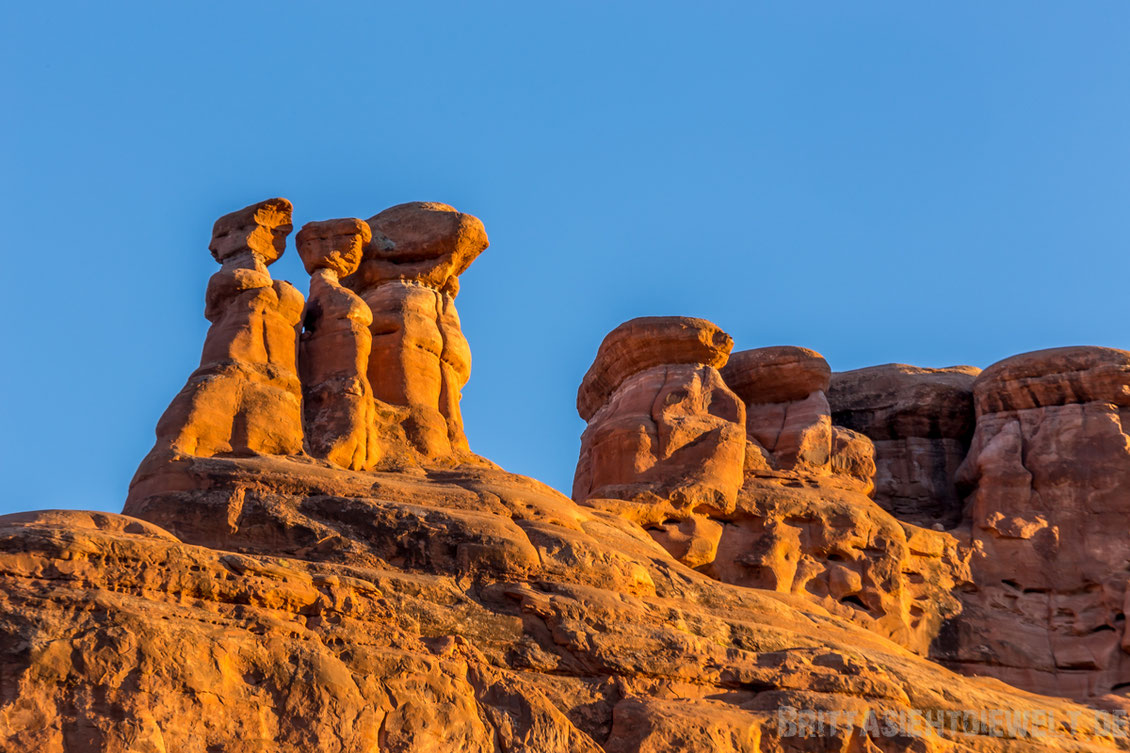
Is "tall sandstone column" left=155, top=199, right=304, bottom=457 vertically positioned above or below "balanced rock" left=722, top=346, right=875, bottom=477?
below

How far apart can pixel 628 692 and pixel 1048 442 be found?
1717 centimetres

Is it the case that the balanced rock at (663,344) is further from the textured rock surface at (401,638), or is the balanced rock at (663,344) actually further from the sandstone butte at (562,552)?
the textured rock surface at (401,638)

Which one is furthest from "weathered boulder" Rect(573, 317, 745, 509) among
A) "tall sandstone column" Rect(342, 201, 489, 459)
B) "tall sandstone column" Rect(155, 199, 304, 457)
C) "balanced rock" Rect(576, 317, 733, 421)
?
"tall sandstone column" Rect(155, 199, 304, 457)

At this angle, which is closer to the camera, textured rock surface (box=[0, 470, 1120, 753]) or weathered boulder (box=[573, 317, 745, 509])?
textured rock surface (box=[0, 470, 1120, 753])

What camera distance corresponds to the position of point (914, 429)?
3347 cm

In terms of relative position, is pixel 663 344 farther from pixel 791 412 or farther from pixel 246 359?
pixel 246 359

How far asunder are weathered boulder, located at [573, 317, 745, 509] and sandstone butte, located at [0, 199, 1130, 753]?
7 cm

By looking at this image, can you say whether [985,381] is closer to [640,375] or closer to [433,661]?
[640,375]

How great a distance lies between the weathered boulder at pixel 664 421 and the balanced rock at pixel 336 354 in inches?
239

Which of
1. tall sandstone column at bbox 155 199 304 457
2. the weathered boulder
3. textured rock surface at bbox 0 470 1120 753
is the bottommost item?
textured rock surface at bbox 0 470 1120 753

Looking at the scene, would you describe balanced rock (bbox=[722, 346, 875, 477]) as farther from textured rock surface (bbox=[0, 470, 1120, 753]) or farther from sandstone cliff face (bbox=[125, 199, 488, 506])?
textured rock surface (bbox=[0, 470, 1120, 753])

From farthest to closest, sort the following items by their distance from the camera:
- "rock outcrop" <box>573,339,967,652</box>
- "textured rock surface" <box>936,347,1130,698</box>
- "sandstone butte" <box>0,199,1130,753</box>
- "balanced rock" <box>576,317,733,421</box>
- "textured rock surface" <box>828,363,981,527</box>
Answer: "textured rock surface" <box>828,363,981,527</box> → "balanced rock" <box>576,317,733,421</box> → "textured rock surface" <box>936,347,1130,698</box> → "rock outcrop" <box>573,339,967,652</box> → "sandstone butte" <box>0,199,1130,753</box>

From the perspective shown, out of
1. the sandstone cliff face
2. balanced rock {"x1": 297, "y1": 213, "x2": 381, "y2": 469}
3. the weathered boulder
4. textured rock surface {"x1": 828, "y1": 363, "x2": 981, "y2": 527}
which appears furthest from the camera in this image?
textured rock surface {"x1": 828, "y1": 363, "x2": 981, "y2": 527}

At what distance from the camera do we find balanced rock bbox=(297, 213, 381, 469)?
73.4 feet
